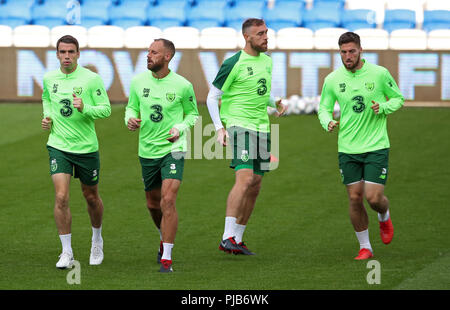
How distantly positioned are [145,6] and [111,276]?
14.9 m

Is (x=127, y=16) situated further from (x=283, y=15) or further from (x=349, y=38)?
(x=349, y=38)

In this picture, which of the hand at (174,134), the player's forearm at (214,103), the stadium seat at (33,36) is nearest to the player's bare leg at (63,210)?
the hand at (174,134)

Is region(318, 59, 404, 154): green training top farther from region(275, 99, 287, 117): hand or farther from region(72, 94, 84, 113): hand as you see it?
region(72, 94, 84, 113): hand

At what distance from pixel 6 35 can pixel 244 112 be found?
39.3 feet

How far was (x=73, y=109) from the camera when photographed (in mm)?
9531

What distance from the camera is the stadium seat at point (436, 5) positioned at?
22.4 metres

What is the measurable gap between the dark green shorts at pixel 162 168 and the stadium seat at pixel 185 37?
11.1 meters

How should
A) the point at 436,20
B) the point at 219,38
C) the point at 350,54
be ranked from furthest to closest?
1. the point at 436,20
2. the point at 219,38
3. the point at 350,54

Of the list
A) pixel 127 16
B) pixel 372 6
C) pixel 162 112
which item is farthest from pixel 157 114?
pixel 372 6

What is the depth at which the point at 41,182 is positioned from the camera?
574 inches

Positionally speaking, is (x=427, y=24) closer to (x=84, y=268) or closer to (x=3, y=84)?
(x=3, y=84)

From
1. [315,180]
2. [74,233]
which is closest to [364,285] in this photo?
[74,233]

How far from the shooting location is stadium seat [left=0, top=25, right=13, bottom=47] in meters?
20.9

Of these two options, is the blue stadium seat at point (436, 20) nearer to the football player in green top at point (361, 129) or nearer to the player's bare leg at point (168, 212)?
the football player in green top at point (361, 129)
